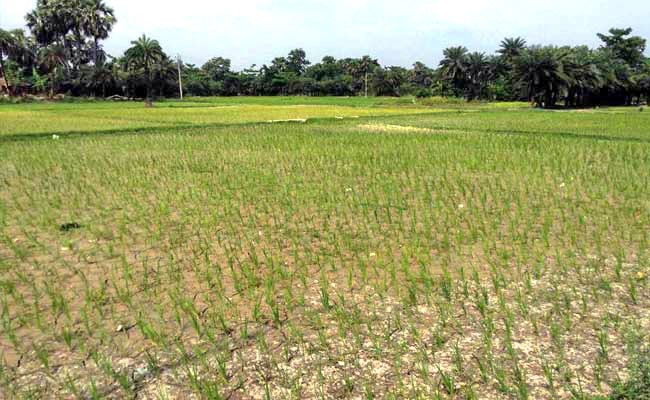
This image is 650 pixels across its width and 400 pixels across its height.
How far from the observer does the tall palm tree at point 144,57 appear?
2044 inches

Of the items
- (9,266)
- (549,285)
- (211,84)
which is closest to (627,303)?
(549,285)

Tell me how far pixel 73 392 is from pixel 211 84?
6531cm

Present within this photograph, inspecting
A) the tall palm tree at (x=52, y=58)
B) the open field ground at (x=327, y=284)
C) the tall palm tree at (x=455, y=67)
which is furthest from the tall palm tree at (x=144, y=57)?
the open field ground at (x=327, y=284)

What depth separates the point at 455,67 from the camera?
56.7m

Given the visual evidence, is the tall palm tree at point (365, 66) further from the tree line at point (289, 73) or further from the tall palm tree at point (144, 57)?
the tall palm tree at point (144, 57)

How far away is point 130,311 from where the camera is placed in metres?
3.50

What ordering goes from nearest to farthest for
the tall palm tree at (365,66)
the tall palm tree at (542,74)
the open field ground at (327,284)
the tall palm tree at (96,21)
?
the open field ground at (327,284), the tall palm tree at (542,74), the tall palm tree at (96,21), the tall palm tree at (365,66)

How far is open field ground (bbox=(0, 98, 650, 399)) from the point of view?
2.69 meters

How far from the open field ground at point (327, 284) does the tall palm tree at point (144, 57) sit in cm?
4657

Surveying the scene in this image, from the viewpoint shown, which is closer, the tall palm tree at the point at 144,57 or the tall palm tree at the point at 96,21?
the tall palm tree at the point at 144,57

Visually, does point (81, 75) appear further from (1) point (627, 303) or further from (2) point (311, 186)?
(1) point (627, 303)

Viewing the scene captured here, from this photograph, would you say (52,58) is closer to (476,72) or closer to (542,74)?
(476,72)

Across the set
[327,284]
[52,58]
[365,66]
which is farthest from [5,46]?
[327,284]

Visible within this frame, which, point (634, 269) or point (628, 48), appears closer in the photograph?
point (634, 269)
